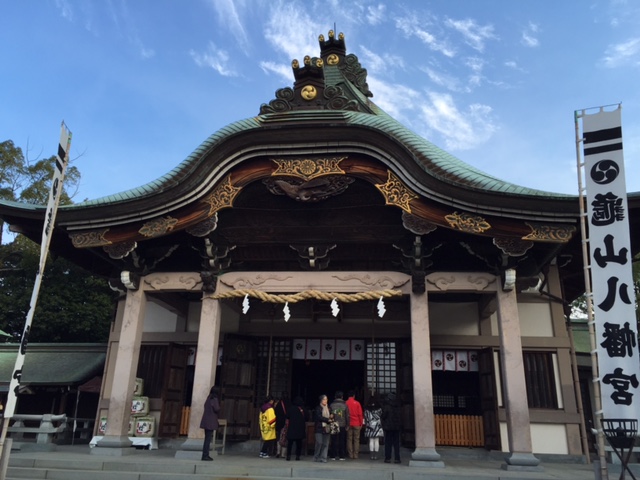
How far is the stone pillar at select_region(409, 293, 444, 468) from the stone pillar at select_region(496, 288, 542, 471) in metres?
1.43

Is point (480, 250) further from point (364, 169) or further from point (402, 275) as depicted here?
point (364, 169)

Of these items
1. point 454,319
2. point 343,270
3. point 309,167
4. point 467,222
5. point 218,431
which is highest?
point 309,167

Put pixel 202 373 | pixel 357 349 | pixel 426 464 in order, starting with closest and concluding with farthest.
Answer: pixel 426 464 → pixel 202 373 → pixel 357 349

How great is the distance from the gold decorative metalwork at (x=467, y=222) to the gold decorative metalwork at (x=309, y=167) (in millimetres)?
2485

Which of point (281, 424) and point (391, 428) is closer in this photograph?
point (391, 428)

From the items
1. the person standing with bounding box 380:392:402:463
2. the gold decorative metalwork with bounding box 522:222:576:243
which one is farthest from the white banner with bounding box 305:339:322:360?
the gold decorative metalwork with bounding box 522:222:576:243

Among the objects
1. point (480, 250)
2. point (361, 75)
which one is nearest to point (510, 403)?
point (480, 250)

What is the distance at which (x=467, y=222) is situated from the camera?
32.2 ft

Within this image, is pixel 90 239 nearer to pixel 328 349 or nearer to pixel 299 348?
pixel 299 348

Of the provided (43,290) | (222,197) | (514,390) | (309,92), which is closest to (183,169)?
(222,197)

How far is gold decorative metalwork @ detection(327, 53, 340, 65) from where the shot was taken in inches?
737

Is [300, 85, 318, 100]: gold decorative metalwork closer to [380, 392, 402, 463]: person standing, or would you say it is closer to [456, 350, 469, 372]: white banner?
[380, 392, 402, 463]: person standing

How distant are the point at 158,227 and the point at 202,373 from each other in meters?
3.38

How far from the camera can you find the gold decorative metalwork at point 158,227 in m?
10.7
